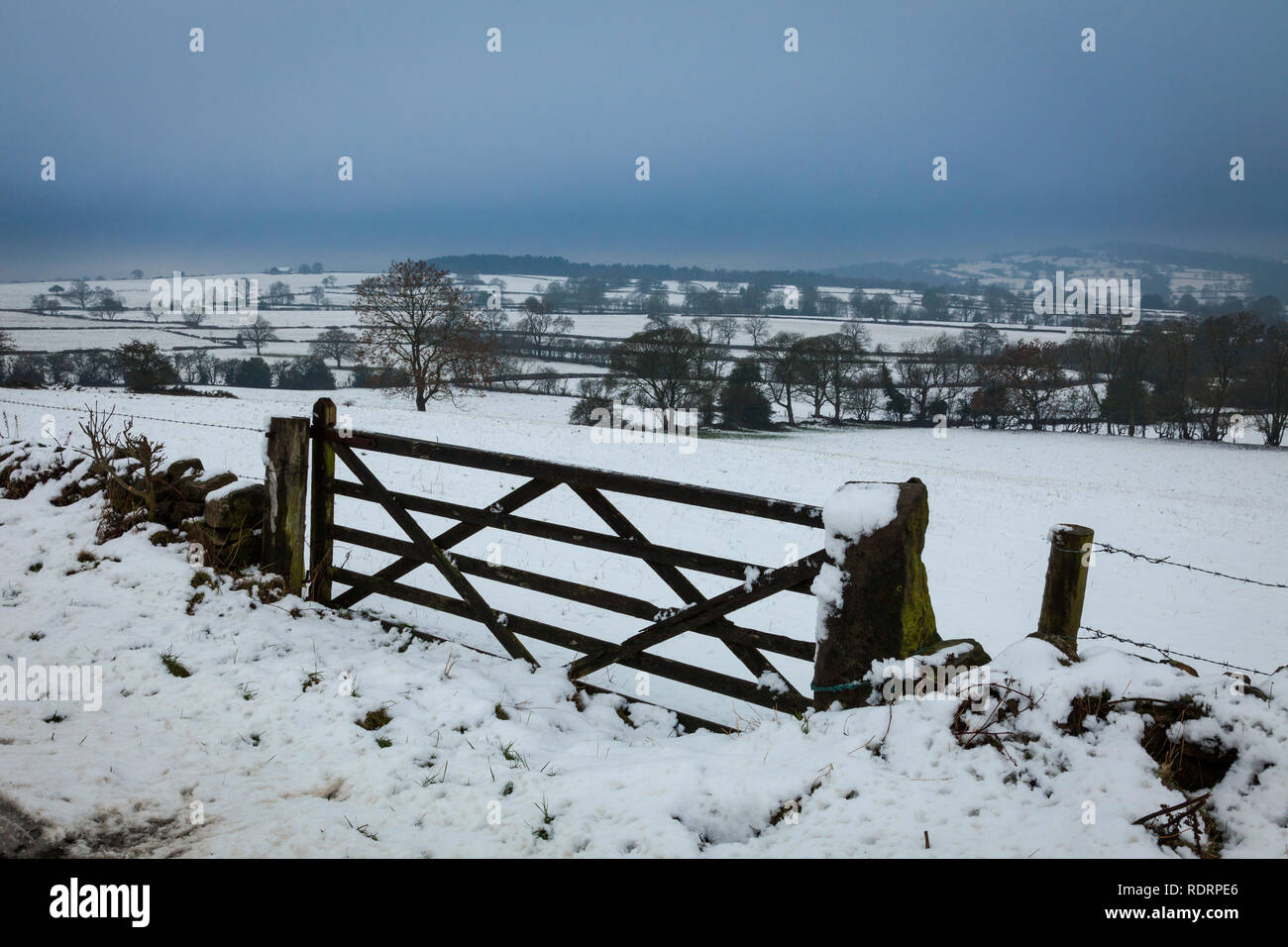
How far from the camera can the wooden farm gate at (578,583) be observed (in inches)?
168

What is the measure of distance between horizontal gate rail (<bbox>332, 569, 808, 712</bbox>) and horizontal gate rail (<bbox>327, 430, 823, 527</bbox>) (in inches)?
41.8

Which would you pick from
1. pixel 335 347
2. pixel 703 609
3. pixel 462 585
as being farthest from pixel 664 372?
pixel 703 609

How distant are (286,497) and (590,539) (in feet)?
9.14

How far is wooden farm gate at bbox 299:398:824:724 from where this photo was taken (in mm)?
4277

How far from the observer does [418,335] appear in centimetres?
3956

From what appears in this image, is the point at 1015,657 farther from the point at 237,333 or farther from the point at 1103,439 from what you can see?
the point at 237,333

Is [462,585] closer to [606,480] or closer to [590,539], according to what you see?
[590,539]

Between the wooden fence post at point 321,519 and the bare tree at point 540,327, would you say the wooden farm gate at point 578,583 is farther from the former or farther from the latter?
the bare tree at point 540,327

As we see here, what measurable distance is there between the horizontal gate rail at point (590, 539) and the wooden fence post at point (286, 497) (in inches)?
15.5

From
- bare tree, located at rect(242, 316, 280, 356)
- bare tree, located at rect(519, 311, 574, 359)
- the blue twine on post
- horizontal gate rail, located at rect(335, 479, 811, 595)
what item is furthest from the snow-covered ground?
bare tree, located at rect(519, 311, 574, 359)
